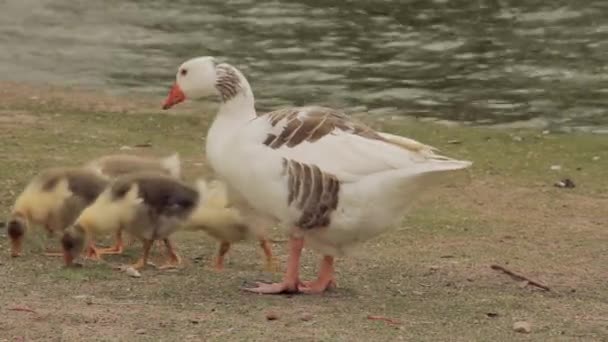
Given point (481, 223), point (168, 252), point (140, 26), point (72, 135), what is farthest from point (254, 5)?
point (168, 252)

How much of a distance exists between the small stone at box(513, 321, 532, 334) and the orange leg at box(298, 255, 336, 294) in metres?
1.03

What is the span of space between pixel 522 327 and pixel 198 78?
203 centimetres

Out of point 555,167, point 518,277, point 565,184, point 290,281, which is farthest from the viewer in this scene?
point 555,167

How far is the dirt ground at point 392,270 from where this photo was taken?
537 centimetres

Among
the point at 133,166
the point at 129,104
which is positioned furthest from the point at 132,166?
the point at 129,104

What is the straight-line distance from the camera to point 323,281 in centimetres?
627

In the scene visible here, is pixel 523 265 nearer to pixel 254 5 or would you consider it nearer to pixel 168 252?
pixel 168 252

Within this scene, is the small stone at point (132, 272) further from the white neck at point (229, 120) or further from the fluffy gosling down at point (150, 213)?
the white neck at point (229, 120)

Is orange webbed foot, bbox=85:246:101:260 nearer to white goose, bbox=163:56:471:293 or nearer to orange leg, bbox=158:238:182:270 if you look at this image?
orange leg, bbox=158:238:182:270

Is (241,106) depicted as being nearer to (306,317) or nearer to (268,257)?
(268,257)

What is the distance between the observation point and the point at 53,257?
685 cm

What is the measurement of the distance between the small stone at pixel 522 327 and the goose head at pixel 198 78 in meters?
1.86

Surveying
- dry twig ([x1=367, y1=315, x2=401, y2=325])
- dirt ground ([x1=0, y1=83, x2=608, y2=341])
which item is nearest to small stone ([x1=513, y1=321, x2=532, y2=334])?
dirt ground ([x1=0, y1=83, x2=608, y2=341])

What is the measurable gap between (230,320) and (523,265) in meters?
2.42
